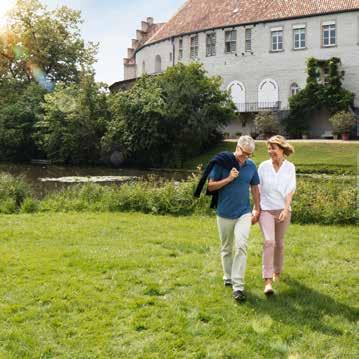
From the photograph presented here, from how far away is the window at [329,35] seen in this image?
45.7 m

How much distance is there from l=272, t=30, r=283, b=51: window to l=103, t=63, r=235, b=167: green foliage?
31.5 ft

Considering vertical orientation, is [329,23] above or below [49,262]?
above

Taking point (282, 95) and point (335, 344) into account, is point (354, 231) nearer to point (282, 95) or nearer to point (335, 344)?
point (335, 344)

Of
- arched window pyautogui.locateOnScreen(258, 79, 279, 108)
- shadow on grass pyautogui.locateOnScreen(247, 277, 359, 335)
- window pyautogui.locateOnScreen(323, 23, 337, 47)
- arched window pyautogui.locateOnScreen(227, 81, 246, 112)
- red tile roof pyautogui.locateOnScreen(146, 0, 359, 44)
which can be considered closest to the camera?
shadow on grass pyautogui.locateOnScreen(247, 277, 359, 335)

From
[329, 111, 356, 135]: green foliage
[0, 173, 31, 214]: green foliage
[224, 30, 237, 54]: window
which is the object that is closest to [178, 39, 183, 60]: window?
[224, 30, 237, 54]: window

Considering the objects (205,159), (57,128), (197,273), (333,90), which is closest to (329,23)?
(333,90)

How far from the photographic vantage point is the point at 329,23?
150 feet

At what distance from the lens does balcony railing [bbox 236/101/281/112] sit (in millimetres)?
48328

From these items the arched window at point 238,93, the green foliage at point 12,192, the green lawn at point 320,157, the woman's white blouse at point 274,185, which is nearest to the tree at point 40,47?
the arched window at point 238,93

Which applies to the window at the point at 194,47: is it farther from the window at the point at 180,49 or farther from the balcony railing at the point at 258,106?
the balcony railing at the point at 258,106

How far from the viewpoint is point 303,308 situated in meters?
6.38

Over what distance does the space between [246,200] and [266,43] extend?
44387mm

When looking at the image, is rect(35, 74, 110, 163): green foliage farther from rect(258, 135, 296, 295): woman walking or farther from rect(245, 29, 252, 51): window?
rect(258, 135, 296, 295): woman walking

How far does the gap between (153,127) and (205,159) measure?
4.39 m
